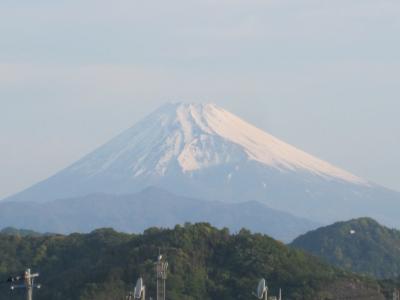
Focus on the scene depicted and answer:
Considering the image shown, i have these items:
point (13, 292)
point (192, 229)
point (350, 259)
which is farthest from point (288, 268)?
point (350, 259)

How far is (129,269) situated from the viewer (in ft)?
275

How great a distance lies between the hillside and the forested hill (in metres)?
40.1

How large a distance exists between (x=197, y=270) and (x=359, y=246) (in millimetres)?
54497

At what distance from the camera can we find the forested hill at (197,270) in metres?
81.7

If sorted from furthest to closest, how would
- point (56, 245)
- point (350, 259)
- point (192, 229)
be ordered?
point (350, 259)
point (56, 245)
point (192, 229)

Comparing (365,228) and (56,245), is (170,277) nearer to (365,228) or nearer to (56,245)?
(56,245)

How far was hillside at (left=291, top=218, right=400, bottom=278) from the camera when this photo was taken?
442ft

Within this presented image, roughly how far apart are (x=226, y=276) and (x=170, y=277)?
362 cm

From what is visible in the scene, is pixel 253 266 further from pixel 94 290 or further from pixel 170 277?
pixel 94 290

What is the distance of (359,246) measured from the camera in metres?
139

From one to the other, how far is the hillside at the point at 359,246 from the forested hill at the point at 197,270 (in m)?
40.1

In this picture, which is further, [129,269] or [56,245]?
[56,245]

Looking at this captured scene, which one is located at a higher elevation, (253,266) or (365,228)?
(365,228)

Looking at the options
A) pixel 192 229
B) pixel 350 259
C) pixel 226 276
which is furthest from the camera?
pixel 350 259
